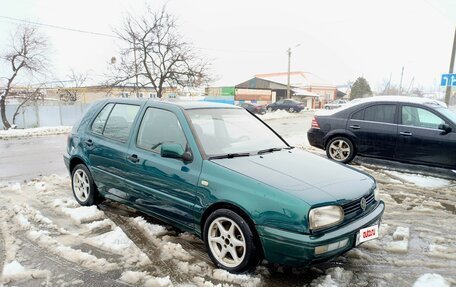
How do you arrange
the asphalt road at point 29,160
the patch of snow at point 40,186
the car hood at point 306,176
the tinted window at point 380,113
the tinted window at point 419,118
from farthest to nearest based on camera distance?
the tinted window at point 380,113 < the asphalt road at point 29,160 < the tinted window at point 419,118 < the patch of snow at point 40,186 < the car hood at point 306,176

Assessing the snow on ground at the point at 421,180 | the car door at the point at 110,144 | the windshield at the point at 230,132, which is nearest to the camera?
the windshield at the point at 230,132

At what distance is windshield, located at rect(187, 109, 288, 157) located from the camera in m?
3.59

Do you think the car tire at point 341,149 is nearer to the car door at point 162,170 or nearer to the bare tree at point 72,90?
the car door at point 162,170

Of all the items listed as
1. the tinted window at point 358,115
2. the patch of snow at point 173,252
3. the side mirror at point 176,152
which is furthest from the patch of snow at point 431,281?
the tinted window at point 358,115

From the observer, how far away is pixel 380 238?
402cm

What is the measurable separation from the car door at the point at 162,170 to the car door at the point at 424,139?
5211 mm

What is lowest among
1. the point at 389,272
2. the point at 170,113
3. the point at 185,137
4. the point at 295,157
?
the point at 389,272

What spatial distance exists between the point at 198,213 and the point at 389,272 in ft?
6.33

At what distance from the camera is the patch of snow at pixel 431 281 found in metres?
3.04

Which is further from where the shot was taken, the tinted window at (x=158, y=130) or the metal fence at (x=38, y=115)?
the metal fence at (x=38, y=115)

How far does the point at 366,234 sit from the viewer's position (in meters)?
3.07

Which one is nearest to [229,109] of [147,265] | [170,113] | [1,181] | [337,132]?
[170,113]

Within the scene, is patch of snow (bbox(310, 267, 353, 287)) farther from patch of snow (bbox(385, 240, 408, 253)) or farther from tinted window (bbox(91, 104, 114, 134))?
tinted window (bbox(91, 104, 114, 134))

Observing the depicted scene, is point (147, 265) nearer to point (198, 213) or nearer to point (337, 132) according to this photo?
point (198, 213)
